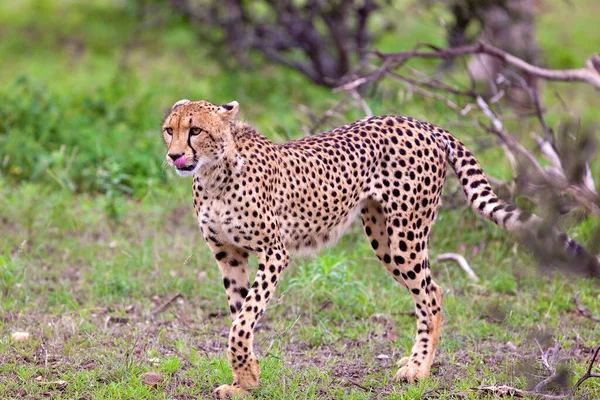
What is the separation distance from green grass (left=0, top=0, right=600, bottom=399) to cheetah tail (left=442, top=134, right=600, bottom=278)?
1.56 feet

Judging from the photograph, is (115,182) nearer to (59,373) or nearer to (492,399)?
(59,373)

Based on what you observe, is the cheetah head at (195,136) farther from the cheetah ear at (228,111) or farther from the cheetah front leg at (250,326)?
the cheetah front leg at (250,326)

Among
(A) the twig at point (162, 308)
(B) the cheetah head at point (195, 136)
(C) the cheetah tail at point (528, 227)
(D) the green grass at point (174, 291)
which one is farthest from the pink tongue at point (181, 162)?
(A) the twig at point (162, 308)

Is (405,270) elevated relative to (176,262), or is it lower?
elevated

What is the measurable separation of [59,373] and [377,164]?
→ 1903 mm

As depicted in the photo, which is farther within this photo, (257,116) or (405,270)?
(257,116)

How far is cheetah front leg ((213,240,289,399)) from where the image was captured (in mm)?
4148

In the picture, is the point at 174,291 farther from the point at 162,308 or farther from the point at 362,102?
the point at 362,102

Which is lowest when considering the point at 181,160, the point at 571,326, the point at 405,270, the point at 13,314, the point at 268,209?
the point at 13,314

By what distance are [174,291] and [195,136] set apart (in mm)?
1894

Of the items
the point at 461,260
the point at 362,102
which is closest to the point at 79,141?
the point at 362,102

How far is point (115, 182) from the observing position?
6930 millimetres

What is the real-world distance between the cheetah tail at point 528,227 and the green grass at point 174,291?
0.47 m

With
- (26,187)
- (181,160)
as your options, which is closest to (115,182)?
(26,187)
